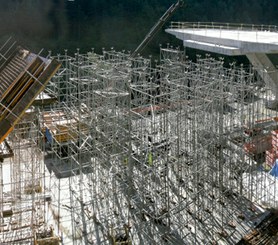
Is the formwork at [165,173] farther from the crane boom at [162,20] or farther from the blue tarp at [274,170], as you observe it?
the crane boom at [162,20]

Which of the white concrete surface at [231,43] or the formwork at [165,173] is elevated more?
the white concrete surface at [231,43]

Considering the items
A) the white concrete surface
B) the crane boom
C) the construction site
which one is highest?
the crane boom

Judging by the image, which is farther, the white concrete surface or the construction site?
the white concrete surface

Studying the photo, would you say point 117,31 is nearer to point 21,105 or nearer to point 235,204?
point 235,204

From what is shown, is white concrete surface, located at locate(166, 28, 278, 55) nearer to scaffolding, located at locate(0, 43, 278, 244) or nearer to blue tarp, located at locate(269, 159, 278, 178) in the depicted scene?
scaffolding, located at locate(0, 43, 278, 244)

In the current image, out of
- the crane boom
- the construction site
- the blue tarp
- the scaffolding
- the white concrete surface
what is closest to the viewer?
the construction site

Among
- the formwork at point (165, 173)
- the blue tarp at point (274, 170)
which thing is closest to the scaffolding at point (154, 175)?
the formwork at point (165, 173)

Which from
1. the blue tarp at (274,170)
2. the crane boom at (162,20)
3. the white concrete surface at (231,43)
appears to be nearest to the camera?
the blue tarp at (274,170)

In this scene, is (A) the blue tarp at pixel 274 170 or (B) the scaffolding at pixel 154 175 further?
(A) the blue tarp at pixel 274 170

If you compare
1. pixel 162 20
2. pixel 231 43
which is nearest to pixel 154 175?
pixel 231 43

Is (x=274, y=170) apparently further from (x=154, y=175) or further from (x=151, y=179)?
(x=154, y=175)

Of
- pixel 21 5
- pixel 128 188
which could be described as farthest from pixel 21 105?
pixel 21 5

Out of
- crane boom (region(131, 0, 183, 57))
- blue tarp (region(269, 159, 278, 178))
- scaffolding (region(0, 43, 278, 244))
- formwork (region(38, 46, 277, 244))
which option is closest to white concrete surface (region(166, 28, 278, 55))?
scaffolding (region(0, 43, 278, 244))

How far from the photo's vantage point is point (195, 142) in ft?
38.7
